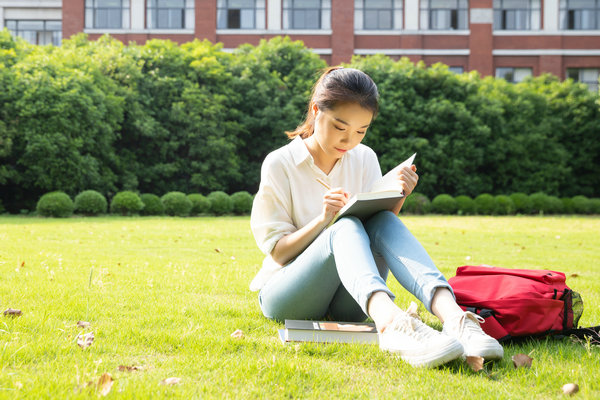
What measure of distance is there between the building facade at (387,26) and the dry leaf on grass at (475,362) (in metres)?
26.0

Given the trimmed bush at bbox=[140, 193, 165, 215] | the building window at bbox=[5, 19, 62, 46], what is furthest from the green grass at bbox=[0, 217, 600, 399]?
the building window at bbox=[5, 19, 62, 46]

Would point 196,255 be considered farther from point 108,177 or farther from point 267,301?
point 108,177

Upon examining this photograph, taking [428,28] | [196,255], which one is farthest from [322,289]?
[428,28]

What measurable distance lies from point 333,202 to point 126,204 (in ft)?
44.5

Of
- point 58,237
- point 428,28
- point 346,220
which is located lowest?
point 58,237

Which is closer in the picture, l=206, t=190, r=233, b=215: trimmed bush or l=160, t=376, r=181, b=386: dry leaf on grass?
l=160, t=376, r=181, b=386: dry leaf on grass

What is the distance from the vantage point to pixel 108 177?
17062 mm

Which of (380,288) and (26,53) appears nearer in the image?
(380,288)

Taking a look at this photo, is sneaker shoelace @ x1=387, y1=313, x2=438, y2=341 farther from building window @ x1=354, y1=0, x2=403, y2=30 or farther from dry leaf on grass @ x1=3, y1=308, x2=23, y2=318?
building window @ x1=354, y1=0, x2=403, y2=30

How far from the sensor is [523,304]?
8.94 feet

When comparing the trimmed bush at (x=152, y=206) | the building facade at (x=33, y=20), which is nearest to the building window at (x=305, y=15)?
the building facade at (x=33, y=20)

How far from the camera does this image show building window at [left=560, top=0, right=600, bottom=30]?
28078 mm

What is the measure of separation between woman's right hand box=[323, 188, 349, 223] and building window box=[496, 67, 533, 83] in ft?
92.4

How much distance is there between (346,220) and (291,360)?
0.71 meters
